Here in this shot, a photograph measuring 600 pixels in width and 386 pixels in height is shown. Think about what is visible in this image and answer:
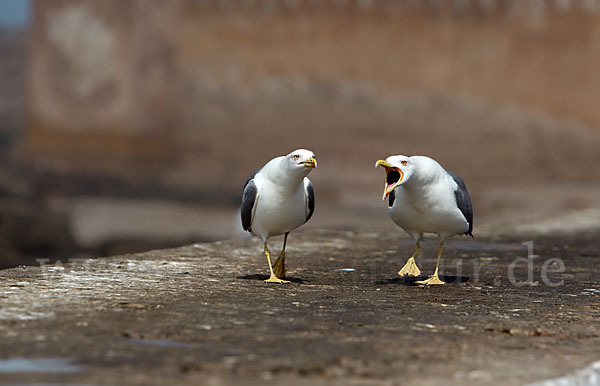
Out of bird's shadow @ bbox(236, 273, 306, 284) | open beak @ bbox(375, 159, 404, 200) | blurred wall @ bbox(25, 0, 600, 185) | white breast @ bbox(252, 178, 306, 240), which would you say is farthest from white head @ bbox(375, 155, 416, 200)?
blurred wall @ bbox(25, 0, 600, 185)

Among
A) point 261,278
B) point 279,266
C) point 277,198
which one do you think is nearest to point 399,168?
point 277,198

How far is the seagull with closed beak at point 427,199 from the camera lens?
4.27 metres

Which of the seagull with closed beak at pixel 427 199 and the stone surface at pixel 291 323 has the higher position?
the seagull with closed beak at pixel 427 199

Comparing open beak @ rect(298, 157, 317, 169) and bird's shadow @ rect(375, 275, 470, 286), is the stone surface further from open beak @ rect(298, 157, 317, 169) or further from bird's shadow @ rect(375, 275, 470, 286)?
open beak @ rect(298, 157, 317, 169)

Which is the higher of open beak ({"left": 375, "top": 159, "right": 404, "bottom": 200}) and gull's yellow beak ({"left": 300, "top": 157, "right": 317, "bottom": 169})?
gull's yellow beak ({"left": 300, "top": 157, "right": 317, "bottom": 169})

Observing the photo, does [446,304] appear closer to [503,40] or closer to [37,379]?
[37,379]

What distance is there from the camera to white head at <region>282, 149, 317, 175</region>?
4.18m

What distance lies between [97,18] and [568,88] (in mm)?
9720

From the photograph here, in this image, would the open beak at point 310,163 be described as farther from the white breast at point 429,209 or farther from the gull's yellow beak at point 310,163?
the white breast at point 429,209

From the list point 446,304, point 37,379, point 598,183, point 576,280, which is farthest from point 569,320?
point 598,183

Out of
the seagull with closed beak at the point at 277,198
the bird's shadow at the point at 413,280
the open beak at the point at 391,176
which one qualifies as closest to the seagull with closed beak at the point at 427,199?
the open beak at the point at 391,176

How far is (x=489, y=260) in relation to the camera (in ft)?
18.7

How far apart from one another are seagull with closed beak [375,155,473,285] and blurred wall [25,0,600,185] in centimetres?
1235

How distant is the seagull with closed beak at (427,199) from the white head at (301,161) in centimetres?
34
